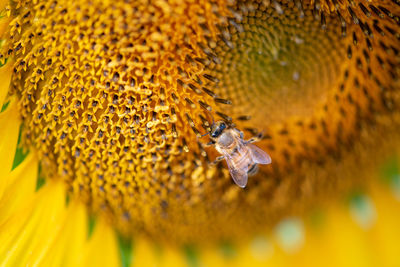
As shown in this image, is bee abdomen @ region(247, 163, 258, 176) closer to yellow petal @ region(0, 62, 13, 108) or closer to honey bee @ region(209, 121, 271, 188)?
honey bee @ region(209, 121, 271, 188)

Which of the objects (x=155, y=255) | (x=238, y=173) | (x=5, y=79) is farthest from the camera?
(x=155, y=255)

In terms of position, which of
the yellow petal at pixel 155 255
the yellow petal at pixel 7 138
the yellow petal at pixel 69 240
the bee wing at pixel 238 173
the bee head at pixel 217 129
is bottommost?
the yellow petal at pixel 155 255

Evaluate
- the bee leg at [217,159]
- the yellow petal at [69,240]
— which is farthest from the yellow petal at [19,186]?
the bee leg at [217,159]

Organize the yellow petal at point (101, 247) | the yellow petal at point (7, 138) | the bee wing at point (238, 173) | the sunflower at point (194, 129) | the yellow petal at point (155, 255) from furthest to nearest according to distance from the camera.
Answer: the yellow petal at point (155, 255) < the yellow petal at point (101, 247) < the bee wing at point (238, 173) < the yellow petal at point (7, 138) < the sunflower at point (194, 129)

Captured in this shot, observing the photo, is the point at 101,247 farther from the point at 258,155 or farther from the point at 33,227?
the point at 258,155

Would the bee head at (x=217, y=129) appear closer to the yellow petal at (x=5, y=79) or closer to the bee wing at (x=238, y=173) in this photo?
the bee wing at (x=238, y=173)

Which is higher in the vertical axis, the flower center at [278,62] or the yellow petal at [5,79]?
the yellow petal at [5,79]

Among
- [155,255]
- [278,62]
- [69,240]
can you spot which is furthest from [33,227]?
[278,62]
